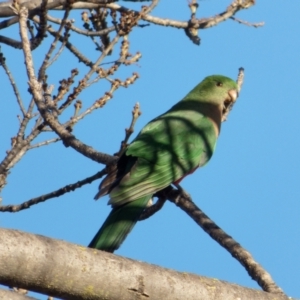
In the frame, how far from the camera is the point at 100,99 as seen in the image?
3.68 metres

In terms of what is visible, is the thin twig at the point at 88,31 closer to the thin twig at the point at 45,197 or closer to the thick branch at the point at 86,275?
the thin twig at the point at 45,197

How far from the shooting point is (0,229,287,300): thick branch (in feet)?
5.91

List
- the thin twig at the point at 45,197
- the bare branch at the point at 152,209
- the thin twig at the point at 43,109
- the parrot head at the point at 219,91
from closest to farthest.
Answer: the thin twig at the point at 45,197 < the thin twig at the point at 43,109 < the bare branch at the point at 152,209 < the parrot head at the point at 219,91

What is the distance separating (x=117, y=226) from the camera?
3756 mm

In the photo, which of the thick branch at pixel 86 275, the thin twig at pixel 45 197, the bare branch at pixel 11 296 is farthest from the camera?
the thin twig at pixel 45 197

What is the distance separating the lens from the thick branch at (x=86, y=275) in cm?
180

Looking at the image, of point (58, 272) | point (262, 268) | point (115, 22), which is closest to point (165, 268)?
point (58, 272)

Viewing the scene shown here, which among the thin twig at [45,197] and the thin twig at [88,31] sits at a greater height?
the thin twig at [88,31]

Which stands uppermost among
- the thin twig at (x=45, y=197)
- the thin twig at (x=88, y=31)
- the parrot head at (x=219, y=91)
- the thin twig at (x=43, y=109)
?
the parrot head at (x=219, y=91)

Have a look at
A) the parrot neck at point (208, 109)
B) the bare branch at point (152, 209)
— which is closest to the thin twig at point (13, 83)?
the bare branch at point (152, 209)

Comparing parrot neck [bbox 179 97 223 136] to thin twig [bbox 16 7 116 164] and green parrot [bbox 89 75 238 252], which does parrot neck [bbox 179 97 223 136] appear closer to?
green parrot [bbox 89 75 238 252]

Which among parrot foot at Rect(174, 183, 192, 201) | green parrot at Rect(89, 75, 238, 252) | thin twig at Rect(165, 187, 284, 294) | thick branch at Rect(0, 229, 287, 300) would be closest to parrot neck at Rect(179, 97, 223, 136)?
green parrot at Rect(89, 75, 238, 252)

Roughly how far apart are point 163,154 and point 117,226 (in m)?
0.95

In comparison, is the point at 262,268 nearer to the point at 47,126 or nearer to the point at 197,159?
the point at 47,126
